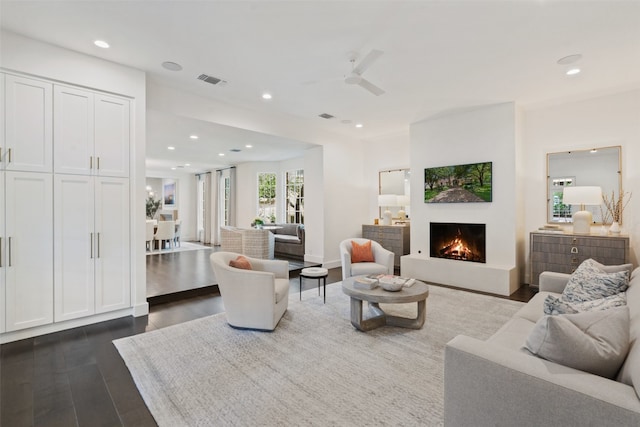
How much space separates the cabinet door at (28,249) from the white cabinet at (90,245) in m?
0.07

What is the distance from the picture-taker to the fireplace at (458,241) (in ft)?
17.1

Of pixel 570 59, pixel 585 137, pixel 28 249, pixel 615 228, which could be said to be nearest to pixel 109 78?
pixel 28 249

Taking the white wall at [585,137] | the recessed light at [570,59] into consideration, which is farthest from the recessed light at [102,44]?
the white wall at [585,137]

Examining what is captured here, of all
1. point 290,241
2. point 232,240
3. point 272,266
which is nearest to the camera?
point 272,266

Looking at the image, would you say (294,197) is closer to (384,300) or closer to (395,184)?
(395,184)

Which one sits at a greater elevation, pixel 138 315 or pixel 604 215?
pixel 604 215

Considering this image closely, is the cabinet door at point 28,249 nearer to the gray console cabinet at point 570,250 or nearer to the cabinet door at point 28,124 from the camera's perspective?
the cabinet door at point 28,124

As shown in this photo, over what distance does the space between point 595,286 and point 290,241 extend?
610 centimetres

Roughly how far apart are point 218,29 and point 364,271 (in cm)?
351

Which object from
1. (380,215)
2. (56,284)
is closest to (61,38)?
(56,284)

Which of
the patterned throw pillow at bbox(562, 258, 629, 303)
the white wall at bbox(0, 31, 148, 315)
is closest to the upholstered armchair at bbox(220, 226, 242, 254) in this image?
the white wall at bbox(0, 31, 148, 315)

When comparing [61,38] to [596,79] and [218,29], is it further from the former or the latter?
[596,79]

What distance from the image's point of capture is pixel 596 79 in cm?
400

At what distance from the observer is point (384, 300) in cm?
298
